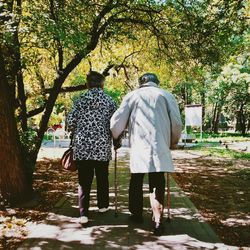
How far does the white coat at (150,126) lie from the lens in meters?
5.24

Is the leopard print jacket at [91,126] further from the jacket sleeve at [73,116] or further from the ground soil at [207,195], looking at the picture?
the ground soil at [207,195]

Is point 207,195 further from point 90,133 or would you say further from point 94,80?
point 94,80

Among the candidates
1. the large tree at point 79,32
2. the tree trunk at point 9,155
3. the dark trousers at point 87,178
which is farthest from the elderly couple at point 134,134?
the large tree at point 79,32

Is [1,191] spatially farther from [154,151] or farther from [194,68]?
[194,68]

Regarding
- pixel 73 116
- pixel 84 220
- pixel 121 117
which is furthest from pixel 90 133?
pixel 84 220

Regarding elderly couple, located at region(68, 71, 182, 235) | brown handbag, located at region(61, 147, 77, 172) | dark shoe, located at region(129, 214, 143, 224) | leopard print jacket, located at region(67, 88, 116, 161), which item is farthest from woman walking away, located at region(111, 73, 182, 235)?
brown handbag, located at region(61, 147, 77, 172)

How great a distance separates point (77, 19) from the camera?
32.2ft

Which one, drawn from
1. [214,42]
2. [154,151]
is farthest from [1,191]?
[214,42]

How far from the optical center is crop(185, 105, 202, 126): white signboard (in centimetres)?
2288

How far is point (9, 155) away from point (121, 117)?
7.13 ft

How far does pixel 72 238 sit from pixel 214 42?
785 cm

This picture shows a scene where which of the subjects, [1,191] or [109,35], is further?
[109,35]

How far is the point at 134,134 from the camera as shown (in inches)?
213

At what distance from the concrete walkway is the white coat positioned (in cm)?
81
